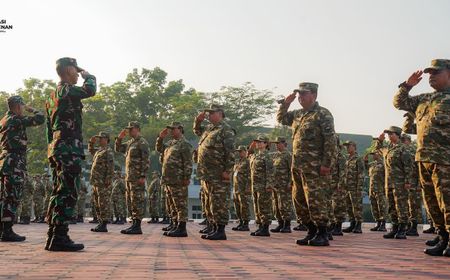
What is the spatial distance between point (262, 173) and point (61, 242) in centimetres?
676

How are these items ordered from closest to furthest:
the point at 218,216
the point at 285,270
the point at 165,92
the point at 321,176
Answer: the point at 285,270 → the point at 321,176 → the point at 218,216 → the point at 165,92

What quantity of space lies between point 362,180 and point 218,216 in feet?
19.3

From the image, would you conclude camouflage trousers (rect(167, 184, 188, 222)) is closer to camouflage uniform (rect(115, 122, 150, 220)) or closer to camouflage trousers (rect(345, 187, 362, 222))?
camouflage uniform (rect(115, 122, 150, 220))

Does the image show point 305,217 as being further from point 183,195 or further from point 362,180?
point 362,180

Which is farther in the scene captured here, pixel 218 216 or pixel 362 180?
pixel 362 180

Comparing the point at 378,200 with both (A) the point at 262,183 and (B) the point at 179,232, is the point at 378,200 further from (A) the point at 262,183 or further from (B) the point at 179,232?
(B) the point at 179,232

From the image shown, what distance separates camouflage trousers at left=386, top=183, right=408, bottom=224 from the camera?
1033 centimetres

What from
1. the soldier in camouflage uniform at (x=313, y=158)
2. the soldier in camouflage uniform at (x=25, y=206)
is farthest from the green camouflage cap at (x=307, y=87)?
the soldier in camouflage uniform at (x=25, y=206)

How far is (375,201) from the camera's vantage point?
14.0m

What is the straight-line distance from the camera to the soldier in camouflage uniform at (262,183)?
11.1 meters

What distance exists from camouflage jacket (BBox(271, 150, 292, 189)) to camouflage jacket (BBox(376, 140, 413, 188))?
2.67 meters

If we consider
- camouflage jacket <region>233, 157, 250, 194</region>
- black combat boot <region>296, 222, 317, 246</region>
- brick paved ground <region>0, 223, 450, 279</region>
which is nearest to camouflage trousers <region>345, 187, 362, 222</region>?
camouflage jacket <region>233, 157, 250, 194</region>

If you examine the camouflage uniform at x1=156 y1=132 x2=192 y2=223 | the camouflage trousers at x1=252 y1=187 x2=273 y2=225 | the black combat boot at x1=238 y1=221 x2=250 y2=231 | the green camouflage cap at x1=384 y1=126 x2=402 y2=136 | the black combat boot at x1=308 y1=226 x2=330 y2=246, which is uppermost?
the green camouflage cap at x1=384 y1=126 x2=402 y2=136

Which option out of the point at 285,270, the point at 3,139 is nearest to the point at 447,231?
the point at 285,270
